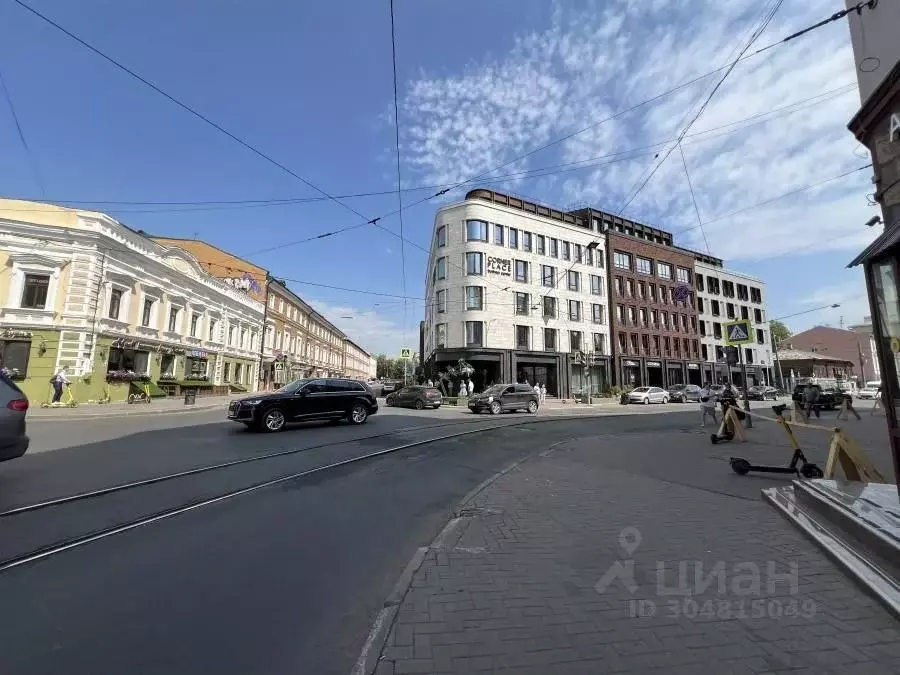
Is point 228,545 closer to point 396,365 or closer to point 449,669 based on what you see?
point 449,669

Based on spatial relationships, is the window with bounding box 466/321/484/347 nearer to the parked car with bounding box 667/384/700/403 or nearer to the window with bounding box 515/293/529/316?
the window with bounding box 515/293/529/316

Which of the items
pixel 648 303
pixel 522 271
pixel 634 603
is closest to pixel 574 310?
Result: pixel 522 271

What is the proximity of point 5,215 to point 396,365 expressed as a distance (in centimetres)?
10468

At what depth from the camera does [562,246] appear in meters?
45.1

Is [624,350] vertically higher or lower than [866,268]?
higher

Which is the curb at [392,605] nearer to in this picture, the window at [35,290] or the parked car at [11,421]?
the parked car at [11,421]

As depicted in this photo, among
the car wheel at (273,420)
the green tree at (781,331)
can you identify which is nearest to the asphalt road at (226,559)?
the car wheel at (273,420)

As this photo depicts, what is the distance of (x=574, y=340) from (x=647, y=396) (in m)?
9.14

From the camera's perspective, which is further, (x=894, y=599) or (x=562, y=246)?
(x=562, y=246)

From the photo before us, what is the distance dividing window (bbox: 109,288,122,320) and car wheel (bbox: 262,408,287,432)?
18.1 m

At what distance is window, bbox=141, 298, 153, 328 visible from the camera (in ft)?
89.5

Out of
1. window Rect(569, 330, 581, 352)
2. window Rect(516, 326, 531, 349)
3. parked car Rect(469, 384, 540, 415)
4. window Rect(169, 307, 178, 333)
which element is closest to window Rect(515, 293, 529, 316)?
window Rect(516, 326, 531, 349)

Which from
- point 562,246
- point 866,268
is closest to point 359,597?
point 866,268

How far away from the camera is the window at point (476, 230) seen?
3941 centimetres
